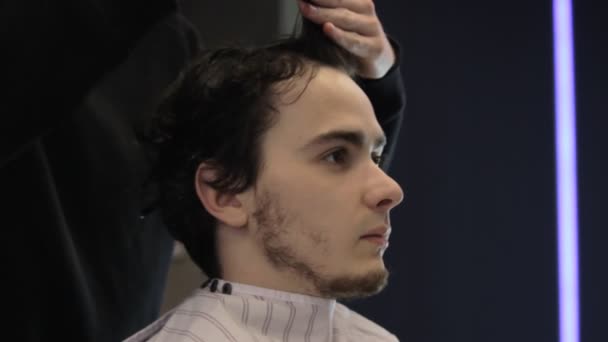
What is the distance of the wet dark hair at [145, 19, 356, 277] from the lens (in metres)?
0.82

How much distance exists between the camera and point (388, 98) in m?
1.01

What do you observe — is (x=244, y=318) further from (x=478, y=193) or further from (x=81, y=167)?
(x=478, y=193)

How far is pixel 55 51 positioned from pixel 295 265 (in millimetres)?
354

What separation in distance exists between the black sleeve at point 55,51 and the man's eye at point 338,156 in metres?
0.25

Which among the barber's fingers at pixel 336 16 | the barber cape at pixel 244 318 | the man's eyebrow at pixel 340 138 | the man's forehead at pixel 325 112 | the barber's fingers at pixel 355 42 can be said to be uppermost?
the barber's fingers at pixel 336 16

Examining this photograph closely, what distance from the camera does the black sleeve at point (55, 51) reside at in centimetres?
63

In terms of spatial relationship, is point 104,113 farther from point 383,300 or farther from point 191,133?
point 383,300

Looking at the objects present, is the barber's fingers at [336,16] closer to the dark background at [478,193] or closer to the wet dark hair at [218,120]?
the wet dark hair at [218,120]

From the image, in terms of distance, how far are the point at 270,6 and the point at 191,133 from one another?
0.63 metres

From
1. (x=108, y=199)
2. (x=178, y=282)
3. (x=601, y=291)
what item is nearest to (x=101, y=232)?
(x=108, y=199)

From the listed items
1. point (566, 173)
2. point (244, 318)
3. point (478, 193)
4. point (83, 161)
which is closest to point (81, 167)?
point (83, 161)

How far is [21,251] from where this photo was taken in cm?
81

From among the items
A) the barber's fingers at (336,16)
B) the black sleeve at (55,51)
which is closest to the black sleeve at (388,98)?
the barber's fingers at (336,16)

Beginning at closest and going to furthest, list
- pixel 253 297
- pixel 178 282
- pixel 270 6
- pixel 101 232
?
Answer: pixel 253 297
pixel 101 232
pixel 270 6
pixel 178 282
